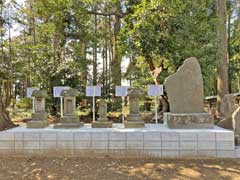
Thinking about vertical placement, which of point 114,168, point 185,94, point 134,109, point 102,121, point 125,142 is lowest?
point 114,168

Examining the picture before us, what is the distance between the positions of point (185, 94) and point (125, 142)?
173 centimetres

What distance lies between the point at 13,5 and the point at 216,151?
10.3 metres

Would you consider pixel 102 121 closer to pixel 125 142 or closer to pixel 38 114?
pixel 125 142

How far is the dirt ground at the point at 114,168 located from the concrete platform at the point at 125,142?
0.53 ft

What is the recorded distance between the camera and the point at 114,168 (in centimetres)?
457

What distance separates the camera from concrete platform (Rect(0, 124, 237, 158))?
198 inches

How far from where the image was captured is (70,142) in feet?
17.3

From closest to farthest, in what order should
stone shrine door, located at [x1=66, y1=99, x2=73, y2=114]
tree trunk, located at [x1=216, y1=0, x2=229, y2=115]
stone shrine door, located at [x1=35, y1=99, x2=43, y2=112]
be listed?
1. stone shrine door, located at [x1=66, y1=99, x2=73, y2=114]
2. stone shrine door, located at [x1=35, y1=99, x2=43, y2=112]
3. tree trunk, located at [x1=216, y1=0, x2=229, y2=115]

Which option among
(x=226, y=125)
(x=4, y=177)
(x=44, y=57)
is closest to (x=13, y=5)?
(x=44, y=57)

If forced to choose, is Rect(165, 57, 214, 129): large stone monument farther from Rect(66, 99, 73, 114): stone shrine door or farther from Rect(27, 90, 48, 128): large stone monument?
Rect(27, 90, 48, 128): large stone monument

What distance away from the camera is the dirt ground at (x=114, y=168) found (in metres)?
4.20

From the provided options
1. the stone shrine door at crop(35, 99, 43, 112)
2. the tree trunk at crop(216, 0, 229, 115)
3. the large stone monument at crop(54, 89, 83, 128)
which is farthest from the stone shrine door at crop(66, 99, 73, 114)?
the tree trunk at crop(216, 0, 229, 115)

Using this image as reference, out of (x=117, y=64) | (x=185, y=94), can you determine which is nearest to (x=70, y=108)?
(x=185, y=94)

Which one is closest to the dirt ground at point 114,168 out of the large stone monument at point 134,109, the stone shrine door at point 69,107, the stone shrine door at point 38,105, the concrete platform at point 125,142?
the concrete platform at point 125,142
